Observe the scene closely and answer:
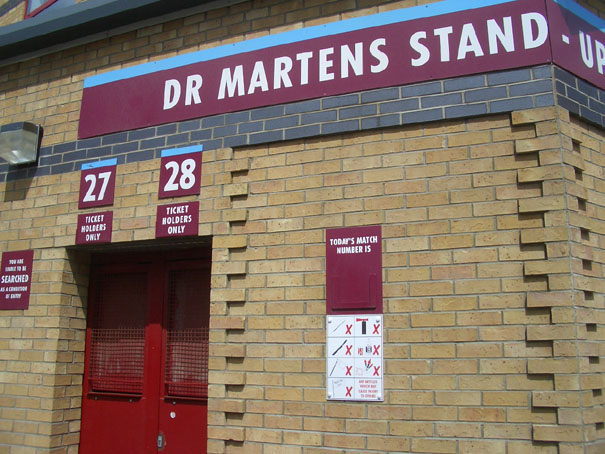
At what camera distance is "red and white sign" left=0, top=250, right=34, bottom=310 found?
20.9ft

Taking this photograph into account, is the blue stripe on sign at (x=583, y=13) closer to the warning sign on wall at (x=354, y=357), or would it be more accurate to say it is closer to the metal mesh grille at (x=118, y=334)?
the warning sign on wall at (x=354, y=357)

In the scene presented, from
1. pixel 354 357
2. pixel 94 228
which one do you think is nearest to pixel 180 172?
pixel 94 228

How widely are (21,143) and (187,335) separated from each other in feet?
9.07

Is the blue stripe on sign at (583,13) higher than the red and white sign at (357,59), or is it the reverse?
the blue stripe on sign at (583,13)

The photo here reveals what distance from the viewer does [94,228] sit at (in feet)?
20.0

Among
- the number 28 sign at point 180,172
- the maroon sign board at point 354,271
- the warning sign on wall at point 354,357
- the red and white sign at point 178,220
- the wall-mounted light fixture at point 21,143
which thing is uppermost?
the wall-mounted light fixture at point 21,143

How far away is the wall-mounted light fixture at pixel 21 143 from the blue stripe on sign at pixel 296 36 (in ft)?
2.57

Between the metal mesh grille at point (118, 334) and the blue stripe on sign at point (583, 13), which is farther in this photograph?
the metal mesh grille at point (118, 334)

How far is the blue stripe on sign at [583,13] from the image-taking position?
4.95 meters

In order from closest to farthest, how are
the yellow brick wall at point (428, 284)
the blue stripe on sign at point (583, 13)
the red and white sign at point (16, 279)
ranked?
the yellow brick wall at point (428, 284) < the blue stripe on sign at point (583, 13) < the red and white sign at point (16, 279)

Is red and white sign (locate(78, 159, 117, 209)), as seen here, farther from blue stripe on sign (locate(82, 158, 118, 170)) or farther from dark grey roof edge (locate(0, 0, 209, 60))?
dark grey roof edge (locate(0, 0, 209, 60))

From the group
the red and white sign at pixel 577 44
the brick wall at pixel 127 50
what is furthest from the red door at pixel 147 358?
the red and white sign at pixel 577 44

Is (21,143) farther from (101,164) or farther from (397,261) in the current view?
(397,261)

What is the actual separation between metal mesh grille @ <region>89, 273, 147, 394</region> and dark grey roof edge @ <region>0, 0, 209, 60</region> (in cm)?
262
